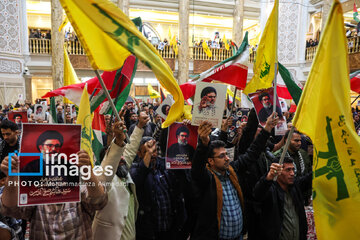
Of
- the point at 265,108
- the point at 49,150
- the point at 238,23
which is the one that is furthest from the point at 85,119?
the point at 238,23

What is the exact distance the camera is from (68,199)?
1591 mm

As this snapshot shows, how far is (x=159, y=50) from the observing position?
1505 centimetres

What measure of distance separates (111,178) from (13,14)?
12345 mm

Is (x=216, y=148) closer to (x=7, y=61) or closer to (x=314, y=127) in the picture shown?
(x=314, y=127)

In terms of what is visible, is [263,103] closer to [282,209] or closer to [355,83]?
[282,209]

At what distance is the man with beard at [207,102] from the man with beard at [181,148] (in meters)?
0.25

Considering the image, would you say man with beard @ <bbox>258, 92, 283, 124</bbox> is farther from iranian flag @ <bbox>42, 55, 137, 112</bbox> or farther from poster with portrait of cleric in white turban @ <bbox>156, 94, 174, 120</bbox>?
iranian flag @ <bbox>42, 55, 137, 112</bbox>

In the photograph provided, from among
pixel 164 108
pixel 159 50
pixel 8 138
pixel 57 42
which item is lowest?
pixel 8 138

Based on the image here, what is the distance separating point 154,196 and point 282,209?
1164 mm

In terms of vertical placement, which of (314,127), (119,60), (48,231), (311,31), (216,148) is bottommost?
(48,231)

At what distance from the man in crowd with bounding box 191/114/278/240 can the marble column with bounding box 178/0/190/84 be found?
11959 mm

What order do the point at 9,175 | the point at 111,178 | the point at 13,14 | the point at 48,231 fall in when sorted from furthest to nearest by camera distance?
the point at 13,14
the point at 111,178
the point at 48,231
the point at 9,175

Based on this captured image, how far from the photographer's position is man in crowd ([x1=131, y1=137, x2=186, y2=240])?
2379 mm

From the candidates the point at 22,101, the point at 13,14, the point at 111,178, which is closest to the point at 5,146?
the point at 111,178
